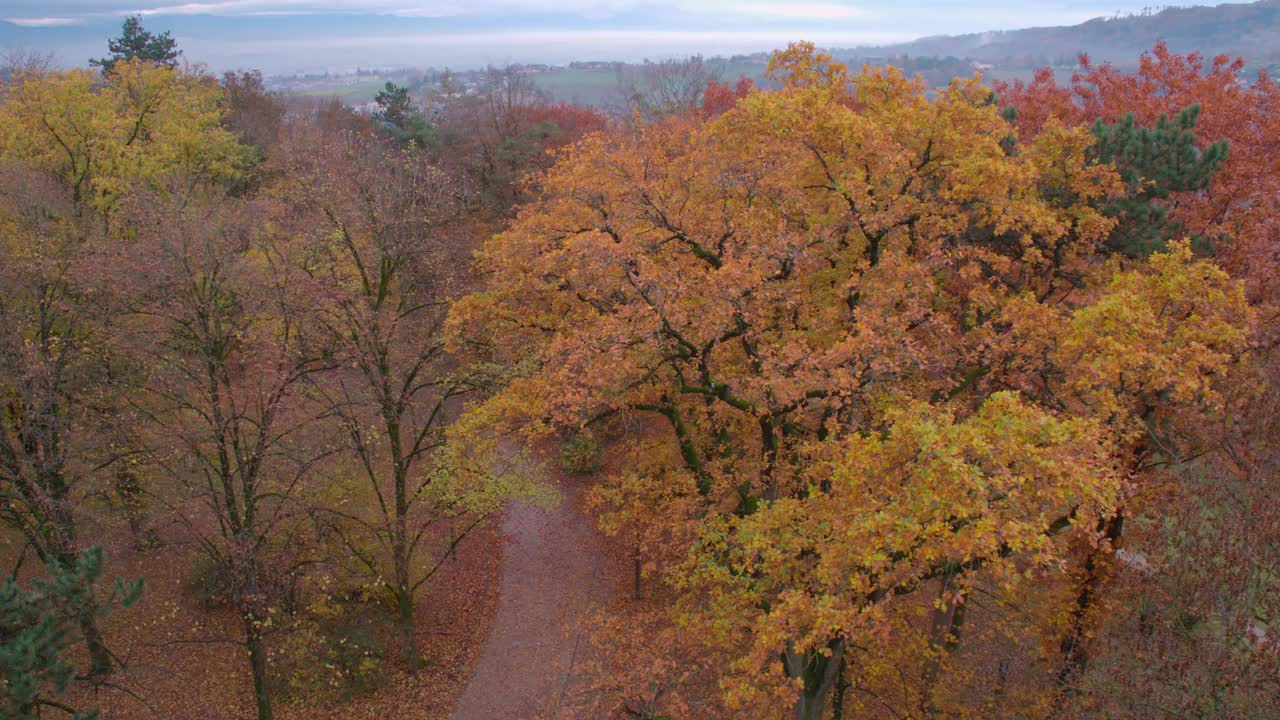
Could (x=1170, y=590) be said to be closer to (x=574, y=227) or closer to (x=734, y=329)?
(x=734, y=329)

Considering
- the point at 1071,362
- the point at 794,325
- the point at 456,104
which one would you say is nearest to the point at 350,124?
the point at 456,104

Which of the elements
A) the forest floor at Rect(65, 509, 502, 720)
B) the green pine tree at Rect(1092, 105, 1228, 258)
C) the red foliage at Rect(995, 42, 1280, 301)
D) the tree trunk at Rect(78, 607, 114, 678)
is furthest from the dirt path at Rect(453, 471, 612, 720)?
the red foliage at Rect(995, 42, 1280, 301)

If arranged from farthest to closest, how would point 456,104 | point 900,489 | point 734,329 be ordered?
point 456,104 < point 734,329 < point 900,489

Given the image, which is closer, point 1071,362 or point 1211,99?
point 1071,362

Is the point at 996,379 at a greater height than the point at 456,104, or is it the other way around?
the point at 456,104

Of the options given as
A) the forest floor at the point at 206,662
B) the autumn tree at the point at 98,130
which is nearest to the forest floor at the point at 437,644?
the forest floor at the point at 206,662

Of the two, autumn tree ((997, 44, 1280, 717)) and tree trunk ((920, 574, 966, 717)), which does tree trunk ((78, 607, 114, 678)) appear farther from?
autumn tree ((997, 44, 1280, 717))
